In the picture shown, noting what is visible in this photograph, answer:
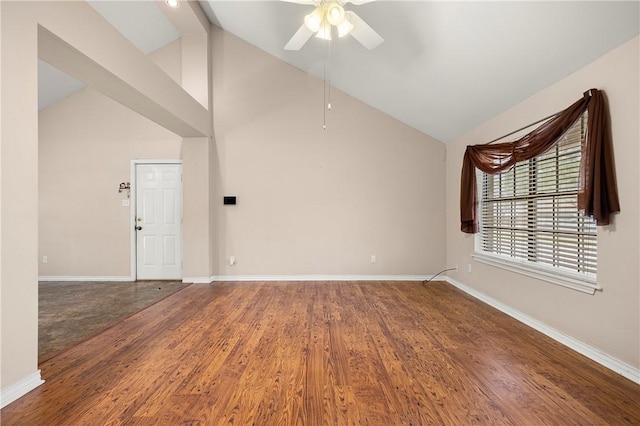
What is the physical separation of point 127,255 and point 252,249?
7.31 ft

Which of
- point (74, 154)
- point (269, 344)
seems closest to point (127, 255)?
point (74, 154)

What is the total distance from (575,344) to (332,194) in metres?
3.58

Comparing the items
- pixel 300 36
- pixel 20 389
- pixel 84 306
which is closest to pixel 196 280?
pixel 84 306

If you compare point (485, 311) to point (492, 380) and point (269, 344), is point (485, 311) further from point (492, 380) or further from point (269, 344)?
point (269, 344)

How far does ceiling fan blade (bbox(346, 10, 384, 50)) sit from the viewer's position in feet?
8.13

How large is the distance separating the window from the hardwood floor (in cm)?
67

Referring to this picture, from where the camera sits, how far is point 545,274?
112 inches

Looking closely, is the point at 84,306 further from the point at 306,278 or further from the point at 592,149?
the point at 592,149

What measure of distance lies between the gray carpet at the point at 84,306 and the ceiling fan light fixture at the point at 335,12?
11.7ft

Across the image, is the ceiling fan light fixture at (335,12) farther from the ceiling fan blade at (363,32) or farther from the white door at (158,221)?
the white door at (158,221)

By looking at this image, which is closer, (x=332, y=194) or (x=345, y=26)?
(x=345, y=26)

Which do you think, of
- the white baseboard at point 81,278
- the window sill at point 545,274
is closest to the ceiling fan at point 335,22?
the window sill at point 545,274

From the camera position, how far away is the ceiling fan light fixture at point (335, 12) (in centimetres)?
233

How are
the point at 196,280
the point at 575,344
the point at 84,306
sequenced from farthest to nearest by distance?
the point at 196,280, the point at 84,306, the point at 575,344
